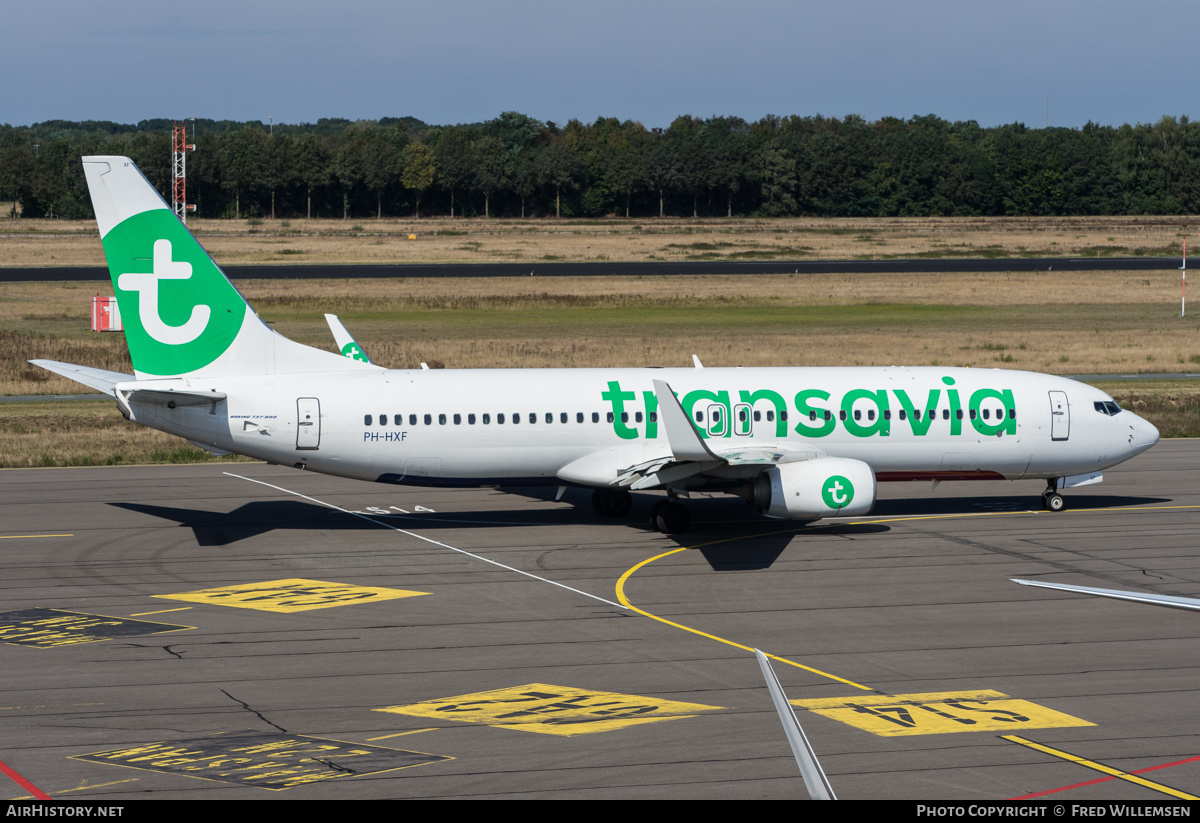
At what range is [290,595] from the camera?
25922 millimetres

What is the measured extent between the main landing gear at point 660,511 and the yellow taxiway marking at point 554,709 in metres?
13.0

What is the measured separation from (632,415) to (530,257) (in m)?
102

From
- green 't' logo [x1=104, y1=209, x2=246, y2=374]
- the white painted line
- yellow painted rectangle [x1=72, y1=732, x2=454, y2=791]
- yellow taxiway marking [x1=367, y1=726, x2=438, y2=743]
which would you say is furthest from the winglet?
yellow painted rectangle [x1=72, y1=732, x2=454, y2=791]

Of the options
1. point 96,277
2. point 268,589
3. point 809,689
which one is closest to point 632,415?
point 268,589

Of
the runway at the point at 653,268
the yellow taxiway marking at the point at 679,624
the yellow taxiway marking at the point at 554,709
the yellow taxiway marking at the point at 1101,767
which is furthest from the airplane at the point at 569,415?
the runway at the point at 653,268

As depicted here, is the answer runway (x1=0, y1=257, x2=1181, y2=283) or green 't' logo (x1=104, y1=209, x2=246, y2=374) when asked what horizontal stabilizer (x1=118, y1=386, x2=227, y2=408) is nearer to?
green 't' logo (x1=104, y1=209, x2=246, y2=374)

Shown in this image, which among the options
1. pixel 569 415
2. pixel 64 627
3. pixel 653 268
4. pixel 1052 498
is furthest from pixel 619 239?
pixel 64 627

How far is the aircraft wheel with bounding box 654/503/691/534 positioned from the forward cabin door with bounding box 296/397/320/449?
9066 millimetres

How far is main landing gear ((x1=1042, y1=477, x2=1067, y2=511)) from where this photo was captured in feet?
117

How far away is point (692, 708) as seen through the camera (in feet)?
61.3

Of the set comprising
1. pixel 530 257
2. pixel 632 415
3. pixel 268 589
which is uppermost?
pixel 530 257

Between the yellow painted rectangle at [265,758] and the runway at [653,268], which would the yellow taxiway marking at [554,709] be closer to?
the yellow painted rectangle at [265,758]

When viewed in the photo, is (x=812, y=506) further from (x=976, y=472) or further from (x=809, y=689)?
(x=809, y=689)

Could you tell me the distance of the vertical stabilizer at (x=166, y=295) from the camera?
30250 mm
